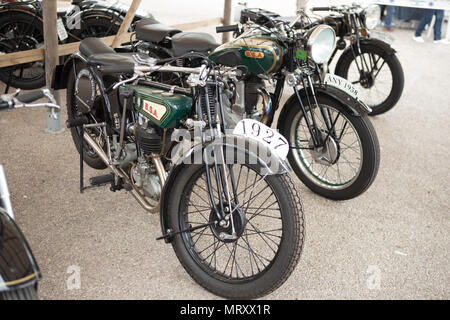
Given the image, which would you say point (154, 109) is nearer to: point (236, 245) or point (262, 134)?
point (262, 134)

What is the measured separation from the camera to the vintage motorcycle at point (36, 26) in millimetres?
4809

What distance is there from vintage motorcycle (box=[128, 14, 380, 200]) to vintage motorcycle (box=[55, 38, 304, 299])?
61 cm

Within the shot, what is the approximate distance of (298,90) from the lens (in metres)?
3.23

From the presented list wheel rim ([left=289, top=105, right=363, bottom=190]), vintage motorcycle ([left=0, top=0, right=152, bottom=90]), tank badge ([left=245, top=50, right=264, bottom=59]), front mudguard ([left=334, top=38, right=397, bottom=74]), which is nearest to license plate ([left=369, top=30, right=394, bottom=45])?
front mudguard ([left=334, top=38, right=397, bottom=74])

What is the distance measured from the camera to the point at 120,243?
9.10ft

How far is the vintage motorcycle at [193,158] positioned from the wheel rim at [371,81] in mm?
1884

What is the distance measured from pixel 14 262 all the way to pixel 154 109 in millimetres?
1092

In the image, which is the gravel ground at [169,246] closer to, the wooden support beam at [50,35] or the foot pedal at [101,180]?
the foot pedal at [101,180]

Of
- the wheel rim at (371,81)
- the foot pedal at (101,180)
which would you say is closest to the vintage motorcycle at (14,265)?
the foot pedal at (101,180)

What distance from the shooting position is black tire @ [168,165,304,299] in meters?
2.14

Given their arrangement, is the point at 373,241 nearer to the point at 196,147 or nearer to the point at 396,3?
the point at 196,147

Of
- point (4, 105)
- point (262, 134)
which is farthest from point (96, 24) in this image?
point (4, 105)
